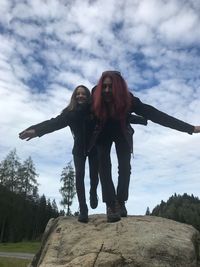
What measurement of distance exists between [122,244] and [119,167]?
1.41 m

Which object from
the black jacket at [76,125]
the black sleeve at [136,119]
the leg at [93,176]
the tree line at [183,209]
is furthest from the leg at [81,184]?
the tree line at [183,209]

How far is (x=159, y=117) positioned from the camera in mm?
7113

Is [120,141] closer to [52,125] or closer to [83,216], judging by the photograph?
[52,125]

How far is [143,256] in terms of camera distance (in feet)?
19.1

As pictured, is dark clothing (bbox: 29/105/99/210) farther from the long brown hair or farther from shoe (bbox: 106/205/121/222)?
shoe (bbox: 106/205/121/222)

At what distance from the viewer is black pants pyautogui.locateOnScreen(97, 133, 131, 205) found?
6.98 meters

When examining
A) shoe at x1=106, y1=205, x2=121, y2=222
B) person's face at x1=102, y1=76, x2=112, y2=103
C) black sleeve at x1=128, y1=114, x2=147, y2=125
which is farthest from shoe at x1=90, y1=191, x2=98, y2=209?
person's face at x1=102, y1=76, x2=112, y2=103

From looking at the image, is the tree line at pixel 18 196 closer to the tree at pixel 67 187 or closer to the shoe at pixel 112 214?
the tree at pixel 67 187

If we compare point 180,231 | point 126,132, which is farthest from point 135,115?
point 180,231

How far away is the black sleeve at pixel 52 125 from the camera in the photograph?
7.18 metres

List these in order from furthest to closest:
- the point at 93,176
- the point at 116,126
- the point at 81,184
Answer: the point at 93,176, the point at 81,184, the point at 116,126

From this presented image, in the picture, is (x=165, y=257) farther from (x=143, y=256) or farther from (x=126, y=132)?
(x=126, y=132)

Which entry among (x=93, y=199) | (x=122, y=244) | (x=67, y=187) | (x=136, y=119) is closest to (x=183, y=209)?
(x=67, y=187)

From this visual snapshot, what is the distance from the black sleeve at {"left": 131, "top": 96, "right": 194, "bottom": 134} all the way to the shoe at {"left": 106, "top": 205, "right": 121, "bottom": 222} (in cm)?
147
